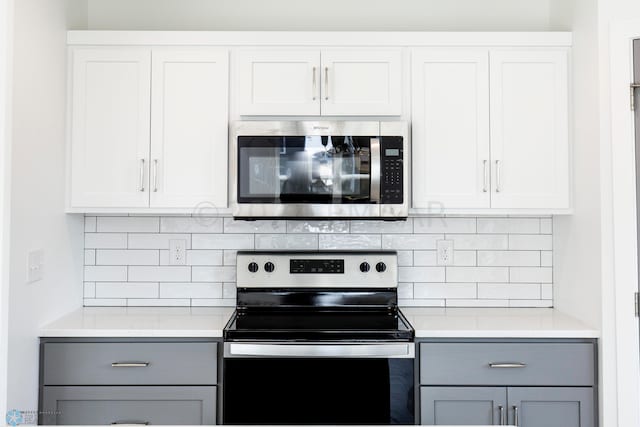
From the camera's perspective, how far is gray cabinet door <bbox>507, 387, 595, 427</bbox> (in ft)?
6.66

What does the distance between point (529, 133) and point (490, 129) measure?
0.58 feet

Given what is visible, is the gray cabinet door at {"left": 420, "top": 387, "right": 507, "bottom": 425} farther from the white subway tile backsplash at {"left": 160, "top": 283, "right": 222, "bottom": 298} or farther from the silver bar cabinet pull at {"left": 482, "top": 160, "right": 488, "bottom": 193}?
the white subway tile backsplash at {"left": 160, "top": 283, "right": 222, "bottom": 298}

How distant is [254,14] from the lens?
103 inches

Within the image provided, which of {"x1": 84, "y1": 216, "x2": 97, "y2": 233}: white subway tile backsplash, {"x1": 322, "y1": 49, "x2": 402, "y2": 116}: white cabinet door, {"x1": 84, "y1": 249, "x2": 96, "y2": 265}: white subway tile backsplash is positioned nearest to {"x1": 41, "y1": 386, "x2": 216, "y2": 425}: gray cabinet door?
{"x1": 84, "y1": 249, "x2": 96, "y2": 265}: white subway tile backsplash

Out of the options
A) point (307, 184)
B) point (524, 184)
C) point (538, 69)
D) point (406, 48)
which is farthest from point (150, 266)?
point (538, 69)

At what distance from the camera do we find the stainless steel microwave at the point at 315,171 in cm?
223

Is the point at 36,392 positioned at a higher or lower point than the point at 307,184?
lower

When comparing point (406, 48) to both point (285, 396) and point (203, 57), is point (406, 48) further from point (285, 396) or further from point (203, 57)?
point (285, 396)

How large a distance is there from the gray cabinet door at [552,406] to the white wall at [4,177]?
1.88m

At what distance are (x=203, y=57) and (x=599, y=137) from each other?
1.71m

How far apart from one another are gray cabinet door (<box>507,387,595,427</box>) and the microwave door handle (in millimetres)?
957

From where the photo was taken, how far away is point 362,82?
2316mm

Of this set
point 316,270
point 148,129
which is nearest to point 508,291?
point 316,270

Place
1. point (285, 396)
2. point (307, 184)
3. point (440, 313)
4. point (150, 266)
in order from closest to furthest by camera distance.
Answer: point (285, 396), point (307, 184), point (440, 313), point (150, 266)
